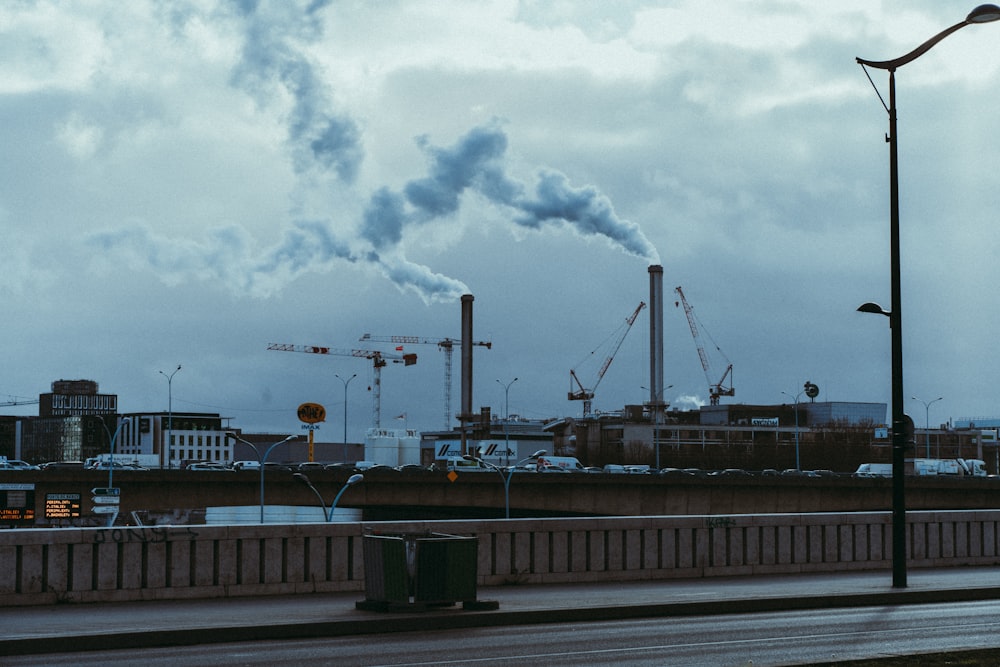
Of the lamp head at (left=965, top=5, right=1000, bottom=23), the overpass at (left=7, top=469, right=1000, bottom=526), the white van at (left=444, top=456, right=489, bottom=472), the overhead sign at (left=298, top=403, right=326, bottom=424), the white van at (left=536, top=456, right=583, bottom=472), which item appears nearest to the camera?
the lamp head at (left=965, top=5, right=1000, bottom=23)

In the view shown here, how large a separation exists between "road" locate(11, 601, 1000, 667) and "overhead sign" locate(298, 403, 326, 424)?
83329mm

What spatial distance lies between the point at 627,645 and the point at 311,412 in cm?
8797

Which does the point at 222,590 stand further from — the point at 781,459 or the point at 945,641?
the point at 781,459

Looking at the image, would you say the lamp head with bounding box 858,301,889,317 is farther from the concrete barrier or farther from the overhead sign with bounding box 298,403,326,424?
the overhead sign with bounding box 298,403,326,424

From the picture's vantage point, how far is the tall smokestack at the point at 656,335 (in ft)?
601

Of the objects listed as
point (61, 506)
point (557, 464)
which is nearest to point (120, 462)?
point (61, 506)

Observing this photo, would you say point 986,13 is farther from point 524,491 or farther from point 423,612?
point 524,491

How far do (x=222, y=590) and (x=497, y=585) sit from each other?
16.6 feet

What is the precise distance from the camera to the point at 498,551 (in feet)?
74.6

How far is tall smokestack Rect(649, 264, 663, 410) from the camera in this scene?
18323 centimetres

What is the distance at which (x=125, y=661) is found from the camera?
1473cm

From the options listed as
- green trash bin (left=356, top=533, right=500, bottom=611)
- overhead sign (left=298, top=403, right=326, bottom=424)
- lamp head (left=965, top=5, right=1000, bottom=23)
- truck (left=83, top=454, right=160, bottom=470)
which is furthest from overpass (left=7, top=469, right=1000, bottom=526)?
lamp head (left=965, top=5, right=1000, bottom=23)

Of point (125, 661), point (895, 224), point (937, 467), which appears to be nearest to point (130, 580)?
point (125, 661)

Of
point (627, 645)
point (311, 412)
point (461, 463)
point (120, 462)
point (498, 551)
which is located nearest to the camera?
point (627, 645)
